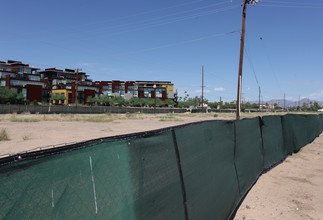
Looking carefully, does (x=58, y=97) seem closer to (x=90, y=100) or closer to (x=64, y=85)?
(x=64, y=85)

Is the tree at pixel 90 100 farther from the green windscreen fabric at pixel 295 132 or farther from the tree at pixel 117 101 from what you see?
the green windscreen fabric at pixel 295 132

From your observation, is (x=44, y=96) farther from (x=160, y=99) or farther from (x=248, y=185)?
(x=248, y=185)

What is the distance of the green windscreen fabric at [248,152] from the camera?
21.5 feet

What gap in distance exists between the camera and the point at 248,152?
737 cm

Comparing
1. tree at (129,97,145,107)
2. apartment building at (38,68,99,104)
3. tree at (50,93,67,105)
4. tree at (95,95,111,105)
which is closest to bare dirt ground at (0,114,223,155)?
tree at (50,93,67,105)

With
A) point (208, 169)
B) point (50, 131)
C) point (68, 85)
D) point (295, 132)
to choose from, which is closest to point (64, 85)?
point (68, 85)

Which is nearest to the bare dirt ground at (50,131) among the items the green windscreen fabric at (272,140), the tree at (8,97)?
the green windscreen fabric at (272,140)

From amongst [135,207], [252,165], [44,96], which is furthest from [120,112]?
[135,207]

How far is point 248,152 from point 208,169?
3.26 m

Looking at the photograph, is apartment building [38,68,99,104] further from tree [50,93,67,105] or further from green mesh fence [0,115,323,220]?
green mesh fence [0,115,323,220]

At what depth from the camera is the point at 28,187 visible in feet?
5.86

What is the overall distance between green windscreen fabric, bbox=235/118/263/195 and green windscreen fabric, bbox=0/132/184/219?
11.5 feet

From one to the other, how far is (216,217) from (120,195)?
2.59 m

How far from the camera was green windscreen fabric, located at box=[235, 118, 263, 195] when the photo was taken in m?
6.56
